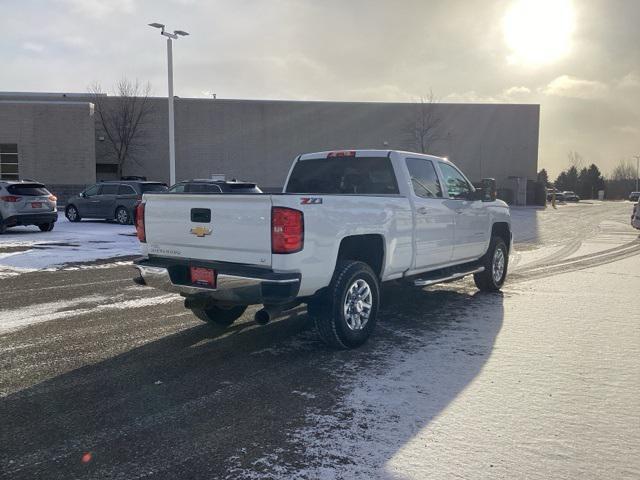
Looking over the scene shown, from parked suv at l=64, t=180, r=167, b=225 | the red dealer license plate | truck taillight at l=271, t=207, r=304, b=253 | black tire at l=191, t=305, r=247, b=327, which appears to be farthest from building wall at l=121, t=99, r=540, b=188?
truck taillight at l=271, t=207, r=304, b=253

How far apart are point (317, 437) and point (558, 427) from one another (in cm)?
165

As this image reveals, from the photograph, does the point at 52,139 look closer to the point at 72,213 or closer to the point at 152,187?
the point at 72,213

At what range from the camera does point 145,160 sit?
1686 inches

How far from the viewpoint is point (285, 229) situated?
478 centimetres

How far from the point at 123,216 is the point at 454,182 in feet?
51.8

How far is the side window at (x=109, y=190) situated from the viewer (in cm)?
2108

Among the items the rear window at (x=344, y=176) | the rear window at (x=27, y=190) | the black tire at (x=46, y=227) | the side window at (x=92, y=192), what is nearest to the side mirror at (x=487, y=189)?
the rear window at (x=344, y=176)

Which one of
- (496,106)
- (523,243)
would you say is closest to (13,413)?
(523,243)

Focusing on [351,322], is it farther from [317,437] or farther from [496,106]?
[496,106]

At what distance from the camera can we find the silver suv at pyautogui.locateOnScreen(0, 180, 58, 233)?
16.5m

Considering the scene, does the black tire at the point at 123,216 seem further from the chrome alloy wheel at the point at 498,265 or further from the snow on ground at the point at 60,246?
the chrome alloy wheel at the point at 498,265

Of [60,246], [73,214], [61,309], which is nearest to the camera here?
[61,309]

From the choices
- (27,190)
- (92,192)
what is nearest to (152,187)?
(92,192)

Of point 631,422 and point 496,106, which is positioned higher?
point 496,106
